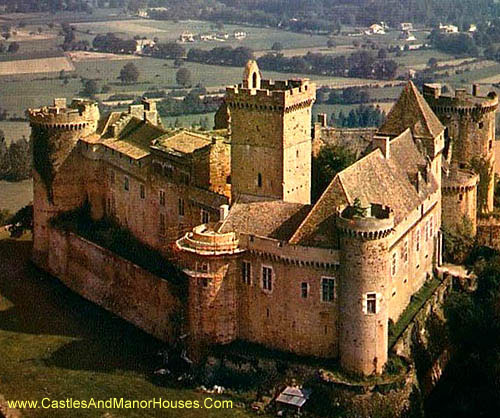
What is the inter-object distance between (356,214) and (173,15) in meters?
95.1

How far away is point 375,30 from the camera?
140 meters

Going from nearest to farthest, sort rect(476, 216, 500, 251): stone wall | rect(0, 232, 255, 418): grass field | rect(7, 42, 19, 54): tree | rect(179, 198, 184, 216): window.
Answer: rect(0, 232, 255, 418): grass field, rect(179, 198, 184, 216): window, rect(476, 216, 500, 251): stone wall, rect(7, 42, 19, 54): tree

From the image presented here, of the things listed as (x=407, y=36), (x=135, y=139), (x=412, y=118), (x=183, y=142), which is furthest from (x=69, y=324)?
(x=407, y=36)

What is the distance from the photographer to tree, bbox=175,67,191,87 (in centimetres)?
9819

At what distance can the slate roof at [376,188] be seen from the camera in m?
36.0

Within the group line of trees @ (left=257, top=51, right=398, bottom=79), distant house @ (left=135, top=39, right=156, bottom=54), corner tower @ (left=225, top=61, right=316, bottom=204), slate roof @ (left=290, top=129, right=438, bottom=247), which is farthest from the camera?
line of trees @ (left=257, top=51, right=398, bottom=79)

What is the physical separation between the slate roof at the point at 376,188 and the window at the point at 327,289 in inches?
48.0

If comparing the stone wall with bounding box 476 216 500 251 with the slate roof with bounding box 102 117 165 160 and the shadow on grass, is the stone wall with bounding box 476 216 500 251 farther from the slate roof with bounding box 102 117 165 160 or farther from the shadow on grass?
the shadow on grass

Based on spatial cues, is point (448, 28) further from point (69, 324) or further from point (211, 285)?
point (211, 285)

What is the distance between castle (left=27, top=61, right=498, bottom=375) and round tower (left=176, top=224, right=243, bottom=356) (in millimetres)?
51

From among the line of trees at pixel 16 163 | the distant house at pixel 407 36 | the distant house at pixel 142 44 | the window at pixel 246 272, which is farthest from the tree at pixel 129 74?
the window at pixel 246 272

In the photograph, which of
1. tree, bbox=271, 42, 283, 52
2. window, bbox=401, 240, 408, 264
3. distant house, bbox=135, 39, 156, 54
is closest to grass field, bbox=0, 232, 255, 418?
window, bbox=401, 240, 408, 264

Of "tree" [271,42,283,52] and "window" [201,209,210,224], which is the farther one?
"tree" [271,42,283,52]

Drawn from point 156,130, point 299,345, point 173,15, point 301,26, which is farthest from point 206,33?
point 299,345
